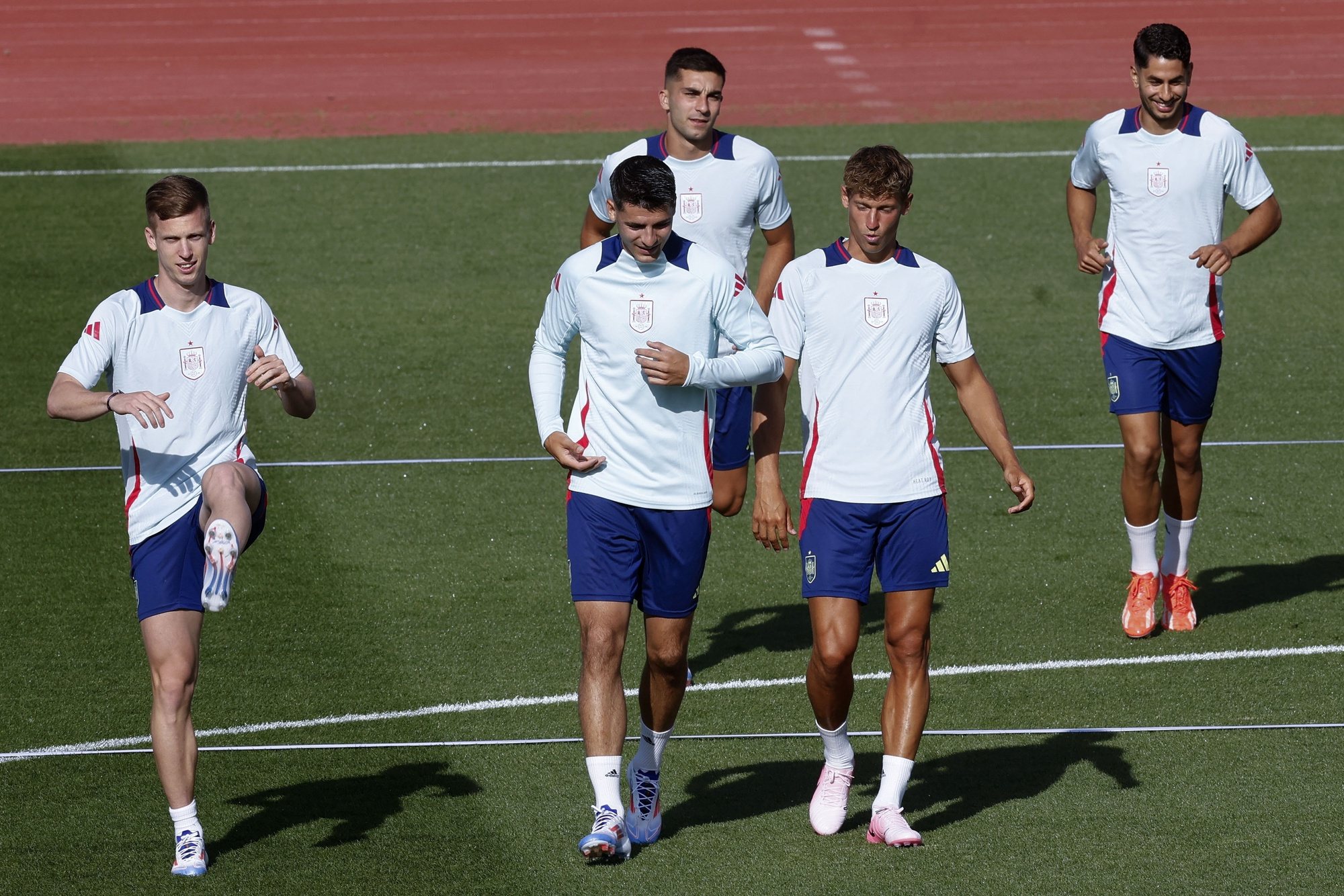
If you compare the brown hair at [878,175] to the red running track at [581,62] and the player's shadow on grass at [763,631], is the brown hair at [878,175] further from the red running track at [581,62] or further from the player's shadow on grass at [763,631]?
the red running track at [581,62]

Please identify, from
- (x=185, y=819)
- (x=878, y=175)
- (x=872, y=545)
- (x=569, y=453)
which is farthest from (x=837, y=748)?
(x=185, y=819)

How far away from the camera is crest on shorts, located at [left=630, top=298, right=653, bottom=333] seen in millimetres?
6078

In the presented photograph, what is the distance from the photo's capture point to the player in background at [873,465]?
6.18 m

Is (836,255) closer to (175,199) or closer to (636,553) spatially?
(636,553)

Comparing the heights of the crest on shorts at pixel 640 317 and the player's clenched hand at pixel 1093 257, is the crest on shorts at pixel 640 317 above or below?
below

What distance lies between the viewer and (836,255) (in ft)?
20.6

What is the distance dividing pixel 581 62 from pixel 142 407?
56.5 ft

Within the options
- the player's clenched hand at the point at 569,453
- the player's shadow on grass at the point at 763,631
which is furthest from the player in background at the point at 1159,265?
the player's clenched hand at the point at 569,453

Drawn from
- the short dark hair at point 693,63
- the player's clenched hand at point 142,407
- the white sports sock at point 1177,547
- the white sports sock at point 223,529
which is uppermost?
the short dark hair at point 693,63

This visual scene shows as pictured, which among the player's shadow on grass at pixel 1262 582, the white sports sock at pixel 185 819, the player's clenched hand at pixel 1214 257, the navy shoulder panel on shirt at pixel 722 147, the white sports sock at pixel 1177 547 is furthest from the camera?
the player's shadow on grass at pixel 1262 582

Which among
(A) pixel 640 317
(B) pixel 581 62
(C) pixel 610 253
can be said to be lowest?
(A) pixel 640 317

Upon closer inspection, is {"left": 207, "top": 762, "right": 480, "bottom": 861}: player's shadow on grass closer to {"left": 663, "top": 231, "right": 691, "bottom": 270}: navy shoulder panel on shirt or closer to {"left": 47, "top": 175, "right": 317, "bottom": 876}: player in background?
{"left": 47, "top": 175, "right": 317, "bottom": 876}: player in background

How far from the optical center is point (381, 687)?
7.82 meters

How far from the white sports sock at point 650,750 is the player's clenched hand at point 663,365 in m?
1.19
